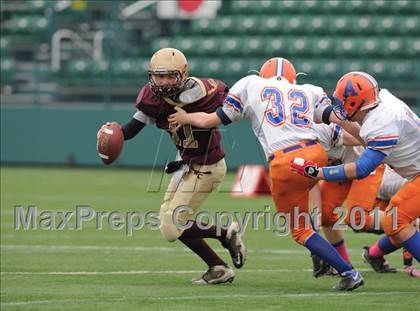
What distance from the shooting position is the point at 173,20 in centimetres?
2123

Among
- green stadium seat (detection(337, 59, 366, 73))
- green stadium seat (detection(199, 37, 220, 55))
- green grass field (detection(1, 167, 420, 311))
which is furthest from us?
green stadium seat (detection(199, 37, 220, 55))

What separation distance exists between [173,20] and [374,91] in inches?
578

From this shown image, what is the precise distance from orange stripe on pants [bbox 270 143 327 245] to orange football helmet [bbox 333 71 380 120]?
1.27 ft

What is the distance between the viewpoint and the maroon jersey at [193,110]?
25.4 feet

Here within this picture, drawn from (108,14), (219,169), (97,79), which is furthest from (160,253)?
(108,14)

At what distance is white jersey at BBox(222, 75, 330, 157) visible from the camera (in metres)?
7.18

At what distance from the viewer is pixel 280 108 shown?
721 cm

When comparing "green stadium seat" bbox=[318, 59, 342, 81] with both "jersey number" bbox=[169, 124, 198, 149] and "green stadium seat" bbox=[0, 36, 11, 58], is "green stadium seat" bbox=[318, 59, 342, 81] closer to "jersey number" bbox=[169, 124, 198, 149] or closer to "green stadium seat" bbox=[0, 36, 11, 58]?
"green stadium seat" bbox=[0, 36, 11, 58]

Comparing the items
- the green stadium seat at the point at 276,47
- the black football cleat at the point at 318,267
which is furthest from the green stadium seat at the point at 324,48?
the black football cleat at the point at 318,267

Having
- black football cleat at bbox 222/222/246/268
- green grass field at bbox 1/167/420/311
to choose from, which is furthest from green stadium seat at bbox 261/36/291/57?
black football cleat at bbox 222/222/246/268

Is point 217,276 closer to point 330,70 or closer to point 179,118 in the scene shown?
point 179,118

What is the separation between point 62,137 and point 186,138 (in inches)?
473

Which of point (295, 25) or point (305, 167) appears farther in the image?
point (295, 25)

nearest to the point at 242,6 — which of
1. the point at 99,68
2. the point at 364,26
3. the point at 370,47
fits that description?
the point at 364,26
